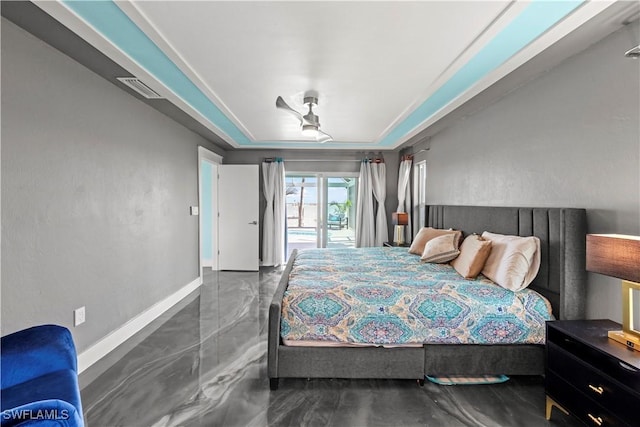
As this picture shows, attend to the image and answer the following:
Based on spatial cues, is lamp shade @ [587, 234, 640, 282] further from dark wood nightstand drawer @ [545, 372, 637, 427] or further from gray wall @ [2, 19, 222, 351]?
gray wall @ [2, 19, 222, 351]

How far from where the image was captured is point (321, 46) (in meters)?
2.21

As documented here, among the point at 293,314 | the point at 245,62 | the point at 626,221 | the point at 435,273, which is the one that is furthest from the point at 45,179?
the point at 626,221

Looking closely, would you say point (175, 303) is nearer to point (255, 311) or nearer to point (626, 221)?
point (255, 311)

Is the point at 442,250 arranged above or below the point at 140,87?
below

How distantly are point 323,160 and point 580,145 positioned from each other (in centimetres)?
460

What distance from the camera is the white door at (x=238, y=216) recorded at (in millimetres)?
5855

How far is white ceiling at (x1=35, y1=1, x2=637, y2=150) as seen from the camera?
1.78 metres

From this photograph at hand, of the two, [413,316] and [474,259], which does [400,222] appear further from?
[413,316]

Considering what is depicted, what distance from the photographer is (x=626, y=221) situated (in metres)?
1.88

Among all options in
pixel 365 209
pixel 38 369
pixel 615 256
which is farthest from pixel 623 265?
pixel 365 209

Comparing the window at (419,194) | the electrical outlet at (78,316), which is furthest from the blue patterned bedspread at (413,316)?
the window at (419,194)

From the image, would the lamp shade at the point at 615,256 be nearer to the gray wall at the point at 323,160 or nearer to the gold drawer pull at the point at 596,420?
the gold drawer pull at the point at 596,420

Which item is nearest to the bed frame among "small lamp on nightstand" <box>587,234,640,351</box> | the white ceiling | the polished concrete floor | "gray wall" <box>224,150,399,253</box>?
the polished concrete floor

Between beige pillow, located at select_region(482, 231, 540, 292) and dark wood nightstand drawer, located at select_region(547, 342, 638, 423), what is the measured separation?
1.76ft
